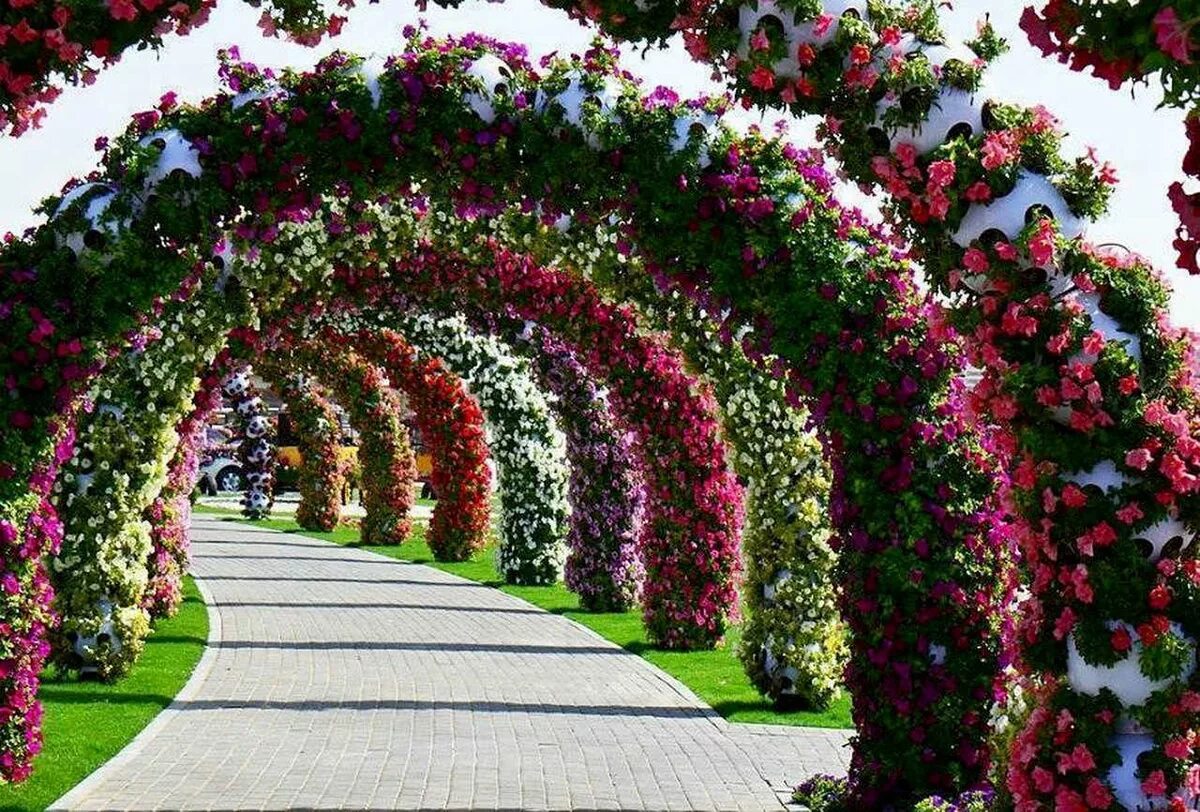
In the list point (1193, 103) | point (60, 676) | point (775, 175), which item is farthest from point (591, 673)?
point (1193, 103)

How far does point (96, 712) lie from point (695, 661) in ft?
17.4

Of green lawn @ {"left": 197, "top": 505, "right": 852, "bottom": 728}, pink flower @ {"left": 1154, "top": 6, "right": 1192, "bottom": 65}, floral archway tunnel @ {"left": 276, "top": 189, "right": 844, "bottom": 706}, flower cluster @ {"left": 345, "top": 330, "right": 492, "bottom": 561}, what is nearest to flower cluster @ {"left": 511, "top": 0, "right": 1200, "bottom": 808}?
pink flower @ {"left": 1154, "top": 6, "right": 1192, "bottom": 65}

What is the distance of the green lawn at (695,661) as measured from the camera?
37.4 feet

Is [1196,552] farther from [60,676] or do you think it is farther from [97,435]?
[60,676]

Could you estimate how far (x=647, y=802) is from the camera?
28.1 feet

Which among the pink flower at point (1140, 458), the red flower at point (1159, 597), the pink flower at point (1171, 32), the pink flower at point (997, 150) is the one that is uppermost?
the pink flower at point (997, 150)

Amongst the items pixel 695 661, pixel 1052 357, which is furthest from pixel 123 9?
pixel 695 661

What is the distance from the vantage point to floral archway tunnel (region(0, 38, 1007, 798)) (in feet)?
25.7

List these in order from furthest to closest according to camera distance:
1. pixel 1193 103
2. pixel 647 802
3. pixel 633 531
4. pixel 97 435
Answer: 1. pixel 633 531
2. pixel 97 435
3. pixel 647 802
4. pixel 1193 103

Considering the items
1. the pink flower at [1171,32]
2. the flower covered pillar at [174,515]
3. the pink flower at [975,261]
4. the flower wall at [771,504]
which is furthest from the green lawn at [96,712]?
the pink flower at [1171,32]

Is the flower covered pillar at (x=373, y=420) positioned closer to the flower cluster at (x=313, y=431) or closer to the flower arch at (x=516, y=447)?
the flower cluster at (x=313, y=431)

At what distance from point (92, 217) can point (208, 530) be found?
24707 mm

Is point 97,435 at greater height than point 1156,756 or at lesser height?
greater

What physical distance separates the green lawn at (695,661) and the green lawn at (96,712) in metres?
4.05
